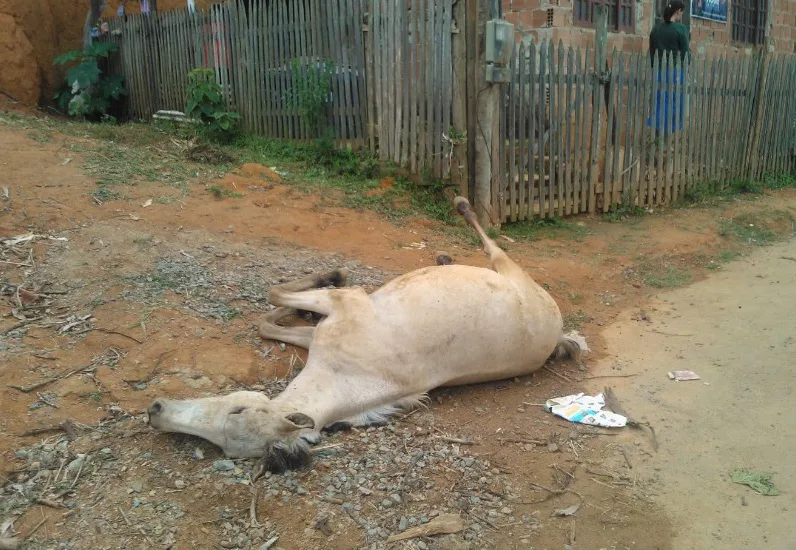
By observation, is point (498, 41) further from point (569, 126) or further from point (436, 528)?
point (436, 528)

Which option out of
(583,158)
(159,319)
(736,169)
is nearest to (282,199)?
(159,319)

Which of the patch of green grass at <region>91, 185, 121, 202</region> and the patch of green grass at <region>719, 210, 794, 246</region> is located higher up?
the patch of green grass at <region>91, 185, 121, 202</region>

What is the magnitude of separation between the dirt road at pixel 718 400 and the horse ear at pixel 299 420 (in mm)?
1728

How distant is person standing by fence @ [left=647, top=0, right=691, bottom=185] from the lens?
9023 millimetres

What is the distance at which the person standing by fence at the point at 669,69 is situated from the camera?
29.6 ft

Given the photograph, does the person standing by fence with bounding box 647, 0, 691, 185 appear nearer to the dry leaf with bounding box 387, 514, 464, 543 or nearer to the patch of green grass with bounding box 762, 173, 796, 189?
the patch of green grass with bounding box 762, 173, 796, 189

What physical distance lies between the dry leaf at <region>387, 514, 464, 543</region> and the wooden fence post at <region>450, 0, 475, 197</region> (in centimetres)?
484

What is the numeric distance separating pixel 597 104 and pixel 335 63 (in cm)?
323

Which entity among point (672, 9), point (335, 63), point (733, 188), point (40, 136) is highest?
point (672, 9)

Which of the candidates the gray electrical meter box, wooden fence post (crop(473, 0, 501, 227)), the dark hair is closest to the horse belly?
wooden fence post (crop(473, 0, 501, 227))

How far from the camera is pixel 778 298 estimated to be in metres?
5.96

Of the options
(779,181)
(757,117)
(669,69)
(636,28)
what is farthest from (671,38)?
(779,181)

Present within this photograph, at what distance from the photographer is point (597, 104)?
834 centimetres

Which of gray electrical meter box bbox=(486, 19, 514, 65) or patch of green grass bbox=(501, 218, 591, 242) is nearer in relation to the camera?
gray electrical meter box bbox=(486, 19, 514, 65)
